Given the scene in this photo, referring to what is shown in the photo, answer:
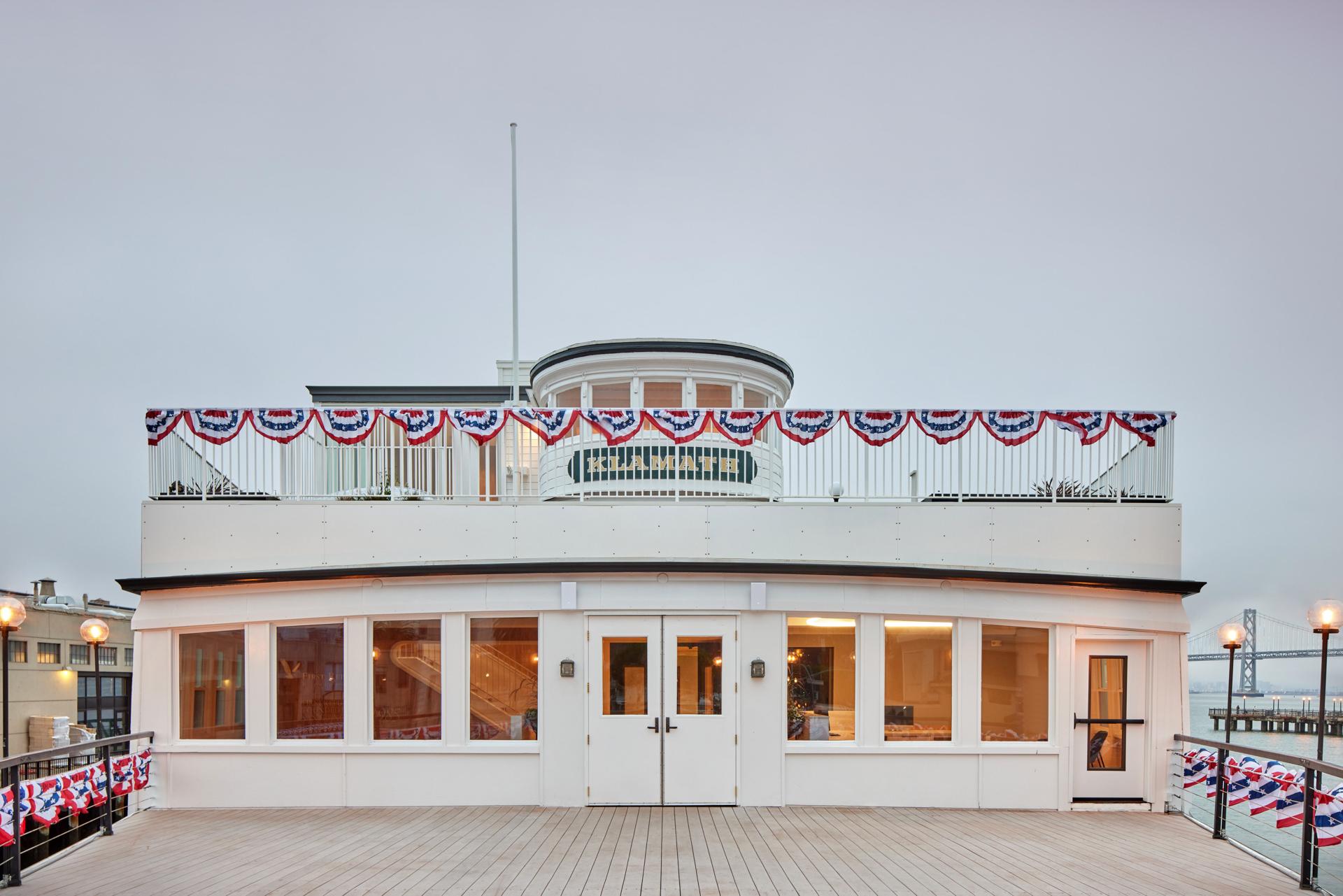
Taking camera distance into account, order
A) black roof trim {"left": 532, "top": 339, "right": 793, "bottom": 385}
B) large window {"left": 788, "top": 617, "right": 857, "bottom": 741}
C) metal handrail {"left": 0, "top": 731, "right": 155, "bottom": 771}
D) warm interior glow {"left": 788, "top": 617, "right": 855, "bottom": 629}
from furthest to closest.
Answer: black roof trim {"left": 532, "top": 339, "right": 793, "bottom": 385}, warm interior glow {"left": 788, "top": 617, "right": 855, "bottom": 629}, large window {"left": 788, "top": 617, "right": 857, "bottom": 741}, metal handrail {"left": 0, "top": 731, "right": 155, "bottom": 771}

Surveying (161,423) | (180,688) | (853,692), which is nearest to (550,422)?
→ (161,423)

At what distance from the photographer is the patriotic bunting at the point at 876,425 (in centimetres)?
1143

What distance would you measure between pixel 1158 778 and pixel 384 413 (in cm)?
1069

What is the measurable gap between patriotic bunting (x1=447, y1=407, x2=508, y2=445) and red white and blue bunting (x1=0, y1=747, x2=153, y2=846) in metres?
5.46

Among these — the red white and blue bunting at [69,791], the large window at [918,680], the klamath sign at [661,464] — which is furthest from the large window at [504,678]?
the large window at [918,680]

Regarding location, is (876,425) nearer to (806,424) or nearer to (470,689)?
(806,424)

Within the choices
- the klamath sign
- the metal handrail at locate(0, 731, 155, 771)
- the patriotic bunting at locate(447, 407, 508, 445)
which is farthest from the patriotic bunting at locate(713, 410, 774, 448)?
the metal handrail at locate(0, 731, 155, 771)

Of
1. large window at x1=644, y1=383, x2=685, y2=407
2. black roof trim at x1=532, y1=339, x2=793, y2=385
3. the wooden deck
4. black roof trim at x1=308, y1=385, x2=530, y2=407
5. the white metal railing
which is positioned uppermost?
black roof trim at x1=532, y1=339, x2=793, y2=385

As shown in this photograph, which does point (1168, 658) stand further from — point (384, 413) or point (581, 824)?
point (384, 413)

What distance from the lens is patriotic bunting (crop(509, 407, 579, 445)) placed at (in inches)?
452

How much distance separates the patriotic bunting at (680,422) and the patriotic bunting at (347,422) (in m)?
3.59

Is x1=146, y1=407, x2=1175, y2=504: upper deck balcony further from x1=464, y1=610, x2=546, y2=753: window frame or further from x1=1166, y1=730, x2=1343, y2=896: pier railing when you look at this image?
x1=1166, y1=730, x2=1343, y2=896: pier railing

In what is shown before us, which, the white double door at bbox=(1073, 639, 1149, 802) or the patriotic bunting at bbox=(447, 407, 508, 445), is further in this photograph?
the patriotic bunting at bbox=(447, 407, 508, 445)

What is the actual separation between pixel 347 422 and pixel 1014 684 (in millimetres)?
9049
